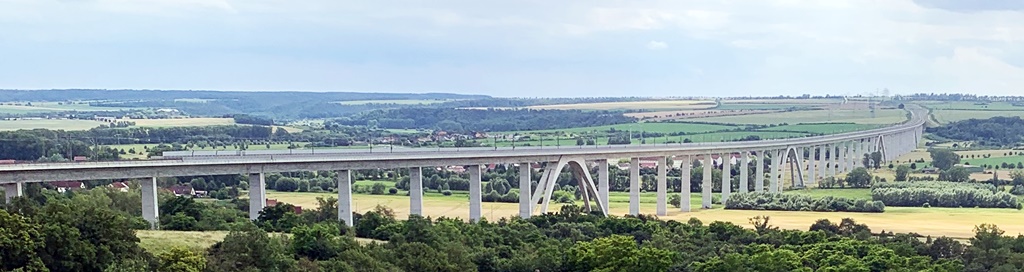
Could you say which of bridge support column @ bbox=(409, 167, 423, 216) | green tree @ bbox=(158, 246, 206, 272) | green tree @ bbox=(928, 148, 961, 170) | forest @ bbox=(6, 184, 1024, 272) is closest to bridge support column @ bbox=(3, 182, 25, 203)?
forest @ bbox=(6, 184, 1024, 272)

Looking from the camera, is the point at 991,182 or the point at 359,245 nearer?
the point at 359,245

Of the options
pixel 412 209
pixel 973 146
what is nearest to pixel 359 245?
pixel 412 209

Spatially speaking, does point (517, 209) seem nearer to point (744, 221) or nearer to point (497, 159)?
point (497, 159)

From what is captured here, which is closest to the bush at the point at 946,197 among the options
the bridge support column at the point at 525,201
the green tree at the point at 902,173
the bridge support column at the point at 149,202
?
the green tree at the point at 902,173

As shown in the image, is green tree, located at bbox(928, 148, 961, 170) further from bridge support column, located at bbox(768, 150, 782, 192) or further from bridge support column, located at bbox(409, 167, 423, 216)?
bridge support column, located at bbox(409, 167, 423, 216)

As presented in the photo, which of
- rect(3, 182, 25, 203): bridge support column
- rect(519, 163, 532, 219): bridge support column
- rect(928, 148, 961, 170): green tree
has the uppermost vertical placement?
rect(3, 182, 25, 203): bridge support column
